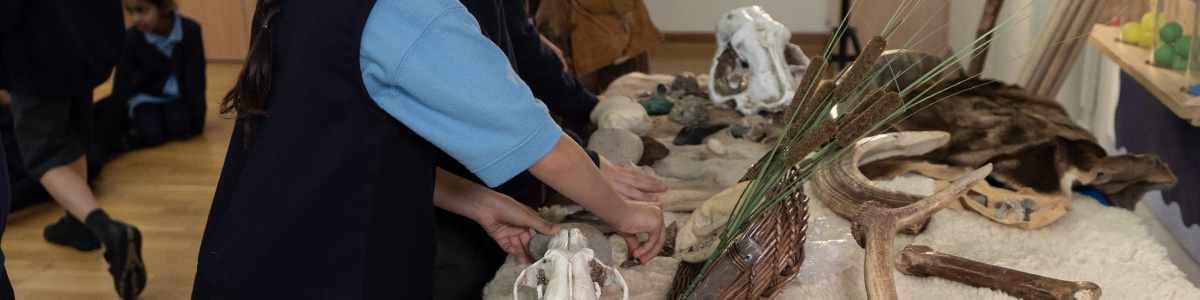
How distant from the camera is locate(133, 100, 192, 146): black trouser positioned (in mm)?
3430

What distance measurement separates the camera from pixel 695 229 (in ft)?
3.91

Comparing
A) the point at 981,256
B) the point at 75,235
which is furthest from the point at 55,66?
the point at 981,256

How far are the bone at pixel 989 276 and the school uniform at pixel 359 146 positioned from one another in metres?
0.59

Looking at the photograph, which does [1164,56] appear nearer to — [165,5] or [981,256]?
[981,256]

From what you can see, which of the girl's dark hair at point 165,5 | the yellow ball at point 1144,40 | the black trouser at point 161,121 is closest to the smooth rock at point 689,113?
the yellow ball at point 1144,40

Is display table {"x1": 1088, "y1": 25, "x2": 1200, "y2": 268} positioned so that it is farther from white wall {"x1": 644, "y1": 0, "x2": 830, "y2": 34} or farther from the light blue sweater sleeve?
white wall {"x1": 644, "y1": 0, "x2": 830, "y2": 34}

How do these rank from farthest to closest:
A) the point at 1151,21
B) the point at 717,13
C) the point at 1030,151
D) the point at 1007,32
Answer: the point at 717,13 → the point at 1007,32 → the point at 1151,21 → the point at 1030,151

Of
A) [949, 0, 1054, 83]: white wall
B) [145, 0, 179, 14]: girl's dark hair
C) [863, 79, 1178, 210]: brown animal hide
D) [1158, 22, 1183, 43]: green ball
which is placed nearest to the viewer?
[863, 79, 1178, 210]: brown animal hide

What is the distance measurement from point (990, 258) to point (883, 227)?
320 mm

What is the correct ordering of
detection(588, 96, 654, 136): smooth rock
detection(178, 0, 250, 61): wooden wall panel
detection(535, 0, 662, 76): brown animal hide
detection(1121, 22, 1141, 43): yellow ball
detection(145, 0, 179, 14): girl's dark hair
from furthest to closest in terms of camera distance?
detection(178, 0, 250, 61): wooden wall panel < detection(145, 0, 179, 14): girl's dark hair < detection(535, 0, 662, 76): brown animal hide < detection(1121, 22, 1141, 43): yellow ball < detection(588, 96, 654, 136): smooth rock

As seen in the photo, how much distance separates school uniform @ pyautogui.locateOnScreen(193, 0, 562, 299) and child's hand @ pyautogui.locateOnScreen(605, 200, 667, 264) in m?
0.22

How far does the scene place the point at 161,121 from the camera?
3.49 meters

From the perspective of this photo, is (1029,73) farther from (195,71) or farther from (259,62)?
(195,71)

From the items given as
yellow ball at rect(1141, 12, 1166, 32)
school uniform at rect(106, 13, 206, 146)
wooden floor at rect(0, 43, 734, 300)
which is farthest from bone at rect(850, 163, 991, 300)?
school uniform at rect(106, 13, 206, 146)
